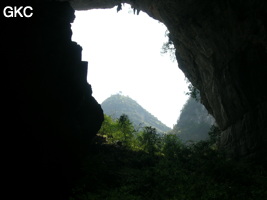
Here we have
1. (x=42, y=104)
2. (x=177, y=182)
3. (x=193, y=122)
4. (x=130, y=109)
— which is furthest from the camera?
(x=130, y=109)

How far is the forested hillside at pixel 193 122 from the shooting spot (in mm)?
83125

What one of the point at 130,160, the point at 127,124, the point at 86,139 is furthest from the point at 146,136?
the point at 86,139

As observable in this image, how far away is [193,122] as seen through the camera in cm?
8988

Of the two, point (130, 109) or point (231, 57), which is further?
point (130, 109)

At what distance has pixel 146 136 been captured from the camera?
964 inches

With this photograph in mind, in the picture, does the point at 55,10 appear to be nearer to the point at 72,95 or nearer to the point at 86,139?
the point at 72,95

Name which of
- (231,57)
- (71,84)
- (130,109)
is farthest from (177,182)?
(130,109)

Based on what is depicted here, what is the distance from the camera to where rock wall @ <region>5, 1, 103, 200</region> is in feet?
28.6

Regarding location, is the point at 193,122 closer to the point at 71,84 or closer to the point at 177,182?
the point at 71,84

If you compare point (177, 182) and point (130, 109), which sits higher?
point (130, 109)

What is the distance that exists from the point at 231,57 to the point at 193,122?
256ft

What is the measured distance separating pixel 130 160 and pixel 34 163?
9.05 meters

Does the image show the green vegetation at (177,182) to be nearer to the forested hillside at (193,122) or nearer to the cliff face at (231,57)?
the cliff face at (231,57)

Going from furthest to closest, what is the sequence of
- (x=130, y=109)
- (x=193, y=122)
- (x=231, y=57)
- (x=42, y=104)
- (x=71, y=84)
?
(x=130, y=109) < (x=193, y=122) < (x=231, y=57) < (x=71, y=84) < (x=42, y=104)
